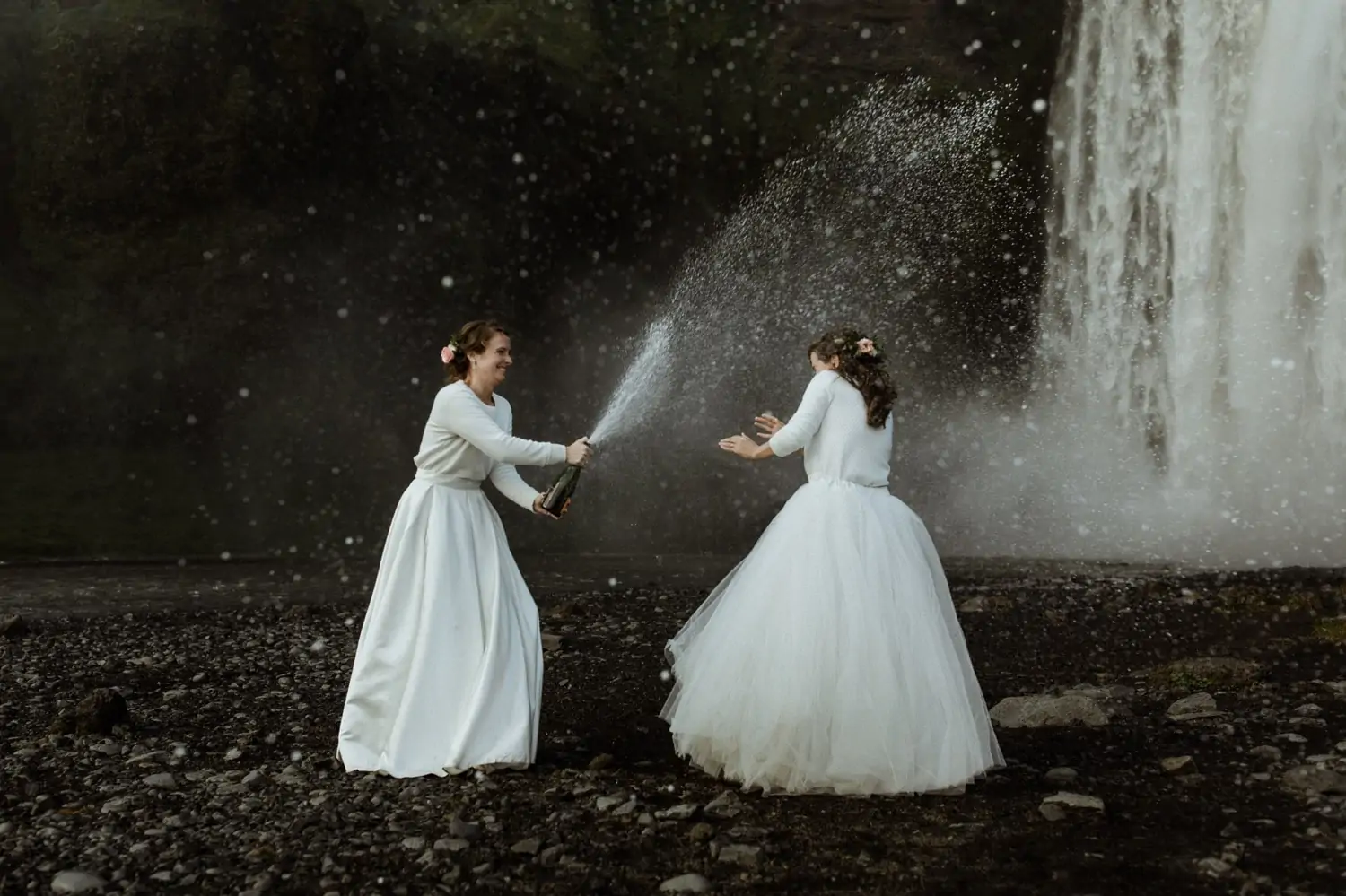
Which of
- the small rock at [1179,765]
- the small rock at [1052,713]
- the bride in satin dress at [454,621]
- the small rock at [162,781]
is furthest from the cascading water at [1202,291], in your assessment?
the small rock at [162,781]

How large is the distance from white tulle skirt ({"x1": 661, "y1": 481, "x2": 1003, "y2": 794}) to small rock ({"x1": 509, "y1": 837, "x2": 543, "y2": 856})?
1.19m

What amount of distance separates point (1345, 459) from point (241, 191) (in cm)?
2633

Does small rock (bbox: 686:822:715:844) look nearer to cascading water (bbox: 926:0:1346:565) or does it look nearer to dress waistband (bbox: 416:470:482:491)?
dress waistband (bbox: 416:470:482:491)

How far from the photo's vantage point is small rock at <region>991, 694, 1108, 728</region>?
771 cm

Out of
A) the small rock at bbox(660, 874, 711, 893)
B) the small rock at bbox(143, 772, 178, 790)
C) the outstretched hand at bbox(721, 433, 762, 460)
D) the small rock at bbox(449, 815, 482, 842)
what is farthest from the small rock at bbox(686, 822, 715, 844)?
the small rock at bbox(143, 772, 178, 790)

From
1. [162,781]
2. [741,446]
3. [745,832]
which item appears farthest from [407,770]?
[741,446]

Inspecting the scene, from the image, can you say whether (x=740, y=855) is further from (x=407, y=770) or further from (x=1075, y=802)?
(x=407, y=770)

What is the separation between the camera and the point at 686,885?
187 inches

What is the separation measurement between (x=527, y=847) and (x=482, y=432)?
85.1 inches

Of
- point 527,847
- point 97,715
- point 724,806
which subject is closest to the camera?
point 527,847

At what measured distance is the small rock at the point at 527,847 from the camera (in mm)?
5188

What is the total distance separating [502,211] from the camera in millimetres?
33156

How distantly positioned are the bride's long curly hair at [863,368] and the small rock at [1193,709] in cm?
320

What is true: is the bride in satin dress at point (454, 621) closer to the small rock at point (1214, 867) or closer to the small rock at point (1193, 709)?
the small rock at point (1214, 867)
